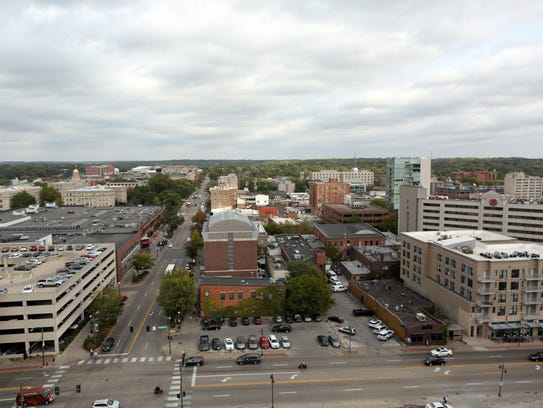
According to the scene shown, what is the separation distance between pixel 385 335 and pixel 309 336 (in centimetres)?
989

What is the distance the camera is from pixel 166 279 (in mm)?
60562

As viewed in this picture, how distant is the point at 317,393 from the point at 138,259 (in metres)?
52.0

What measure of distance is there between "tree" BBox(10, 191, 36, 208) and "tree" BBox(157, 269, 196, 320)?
14528 centimetres

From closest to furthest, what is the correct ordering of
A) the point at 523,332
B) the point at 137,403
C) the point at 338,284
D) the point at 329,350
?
the point at 137,403, the point at 329,350, the point at 523,332, the point at 338,284

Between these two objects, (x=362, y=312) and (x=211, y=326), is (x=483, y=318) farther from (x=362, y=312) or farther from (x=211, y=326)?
(x=211, y=326)

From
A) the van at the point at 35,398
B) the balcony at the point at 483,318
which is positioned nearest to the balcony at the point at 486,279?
the balcony at the point at 483,318

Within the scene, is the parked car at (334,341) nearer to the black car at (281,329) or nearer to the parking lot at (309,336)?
the parking lot at (309,336)

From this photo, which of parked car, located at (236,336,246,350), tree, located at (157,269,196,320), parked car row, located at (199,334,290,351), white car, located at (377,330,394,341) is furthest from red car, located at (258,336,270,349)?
white car, located at (377,330,394,341)

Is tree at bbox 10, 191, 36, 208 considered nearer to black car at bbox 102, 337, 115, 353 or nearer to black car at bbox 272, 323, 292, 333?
black car at bbox 102, 337, 115, 353

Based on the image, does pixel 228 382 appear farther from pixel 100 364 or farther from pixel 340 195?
pixel 340 195

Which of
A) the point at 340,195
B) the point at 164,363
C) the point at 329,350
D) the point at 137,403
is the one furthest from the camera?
the point at 340,195

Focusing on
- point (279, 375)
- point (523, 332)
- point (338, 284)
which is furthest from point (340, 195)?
point (279, 375)

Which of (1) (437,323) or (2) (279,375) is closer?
(2) (279,375)

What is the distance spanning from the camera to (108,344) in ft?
167
